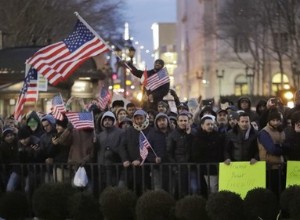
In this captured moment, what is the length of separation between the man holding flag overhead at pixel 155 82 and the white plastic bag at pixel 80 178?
16.3 ft

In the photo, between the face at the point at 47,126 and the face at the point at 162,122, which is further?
the face at the point at 47,126

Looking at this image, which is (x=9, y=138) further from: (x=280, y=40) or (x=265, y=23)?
(x=280, y=40)

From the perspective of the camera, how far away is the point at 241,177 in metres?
11.6

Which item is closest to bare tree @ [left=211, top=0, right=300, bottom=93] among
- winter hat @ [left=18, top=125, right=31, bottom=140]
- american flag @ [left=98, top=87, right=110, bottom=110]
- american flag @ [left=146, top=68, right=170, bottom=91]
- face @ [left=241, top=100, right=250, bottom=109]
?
american flag @ [left=98, top=87, right=110, bottom=110]

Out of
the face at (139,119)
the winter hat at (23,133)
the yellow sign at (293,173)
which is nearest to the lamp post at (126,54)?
the winter hat at (23,133)

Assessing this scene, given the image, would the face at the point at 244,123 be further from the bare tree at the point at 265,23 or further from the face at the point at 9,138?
the bare tree at the point at 265,23

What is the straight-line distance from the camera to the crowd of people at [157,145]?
12.0 metres

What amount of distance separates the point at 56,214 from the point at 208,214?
260 cm

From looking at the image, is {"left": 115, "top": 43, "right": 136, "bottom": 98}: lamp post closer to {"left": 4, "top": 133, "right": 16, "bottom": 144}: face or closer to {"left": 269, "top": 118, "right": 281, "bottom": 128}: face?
{"left": 4, "top": 133, "right": 16, "bottom": 144}: face

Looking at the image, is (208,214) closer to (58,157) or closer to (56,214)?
(56,214)

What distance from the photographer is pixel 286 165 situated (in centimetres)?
1155

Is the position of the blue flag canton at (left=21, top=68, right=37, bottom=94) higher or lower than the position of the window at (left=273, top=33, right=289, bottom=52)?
lower

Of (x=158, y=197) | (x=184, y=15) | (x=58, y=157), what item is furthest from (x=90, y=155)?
(x=184, y=15)

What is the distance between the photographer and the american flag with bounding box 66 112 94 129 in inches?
519
